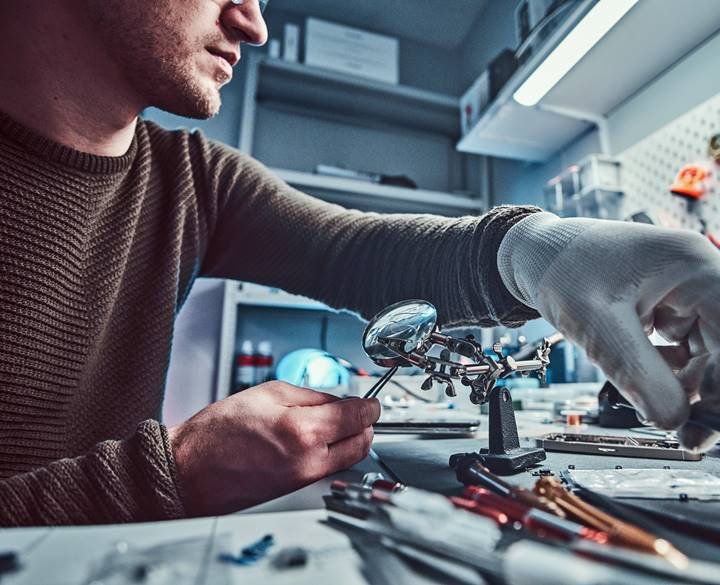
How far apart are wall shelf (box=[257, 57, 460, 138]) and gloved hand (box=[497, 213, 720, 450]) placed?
177cm

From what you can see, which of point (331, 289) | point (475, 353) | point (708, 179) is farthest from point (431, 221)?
point (708, 179)

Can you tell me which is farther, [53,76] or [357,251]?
[357,251]

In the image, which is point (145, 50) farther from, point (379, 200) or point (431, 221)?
point (379, 200)

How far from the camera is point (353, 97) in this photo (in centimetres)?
214

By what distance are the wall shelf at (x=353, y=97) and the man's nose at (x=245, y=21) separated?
1234 mm

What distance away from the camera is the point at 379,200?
6.67 feet

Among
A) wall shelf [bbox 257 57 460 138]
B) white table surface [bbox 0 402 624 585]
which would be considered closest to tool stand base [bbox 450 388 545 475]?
white table surface [bbox 0 402 624 585]

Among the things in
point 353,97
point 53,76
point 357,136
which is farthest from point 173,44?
point 357,136

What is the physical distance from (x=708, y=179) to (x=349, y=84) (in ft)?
4.69

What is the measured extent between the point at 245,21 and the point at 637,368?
761mm

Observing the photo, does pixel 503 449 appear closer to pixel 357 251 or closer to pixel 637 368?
pixel 637 368

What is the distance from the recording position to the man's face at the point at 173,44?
0.69m

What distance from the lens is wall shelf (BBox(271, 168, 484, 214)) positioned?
184cm

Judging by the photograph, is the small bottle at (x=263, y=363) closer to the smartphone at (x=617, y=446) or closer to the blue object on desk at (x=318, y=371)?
the blue object on desk at (x=318, y=371)
